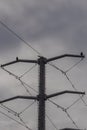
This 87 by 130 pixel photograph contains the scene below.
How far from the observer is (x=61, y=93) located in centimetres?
1662

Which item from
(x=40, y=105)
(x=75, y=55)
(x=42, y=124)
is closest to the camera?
(x=42, y=124)

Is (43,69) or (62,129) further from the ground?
(43,69)

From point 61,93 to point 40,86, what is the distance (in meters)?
1.37

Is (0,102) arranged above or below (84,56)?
below

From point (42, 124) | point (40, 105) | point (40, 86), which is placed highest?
point (40, 86)

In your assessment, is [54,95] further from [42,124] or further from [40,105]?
[42,124]

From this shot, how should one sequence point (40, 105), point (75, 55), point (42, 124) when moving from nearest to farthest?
1. point (42, 124)
2. point (40, 105)
3. point (75, 55)

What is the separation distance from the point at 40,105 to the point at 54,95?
1273 mm

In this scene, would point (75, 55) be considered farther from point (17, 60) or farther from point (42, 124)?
point (42, 124)

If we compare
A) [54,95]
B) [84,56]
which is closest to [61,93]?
[54,95]

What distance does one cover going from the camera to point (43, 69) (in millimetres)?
17219

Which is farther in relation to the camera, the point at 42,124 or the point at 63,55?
the point at 63,55

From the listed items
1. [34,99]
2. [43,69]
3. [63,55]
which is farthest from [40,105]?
[63,55]

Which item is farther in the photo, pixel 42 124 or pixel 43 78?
→ pixel 43 78
